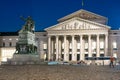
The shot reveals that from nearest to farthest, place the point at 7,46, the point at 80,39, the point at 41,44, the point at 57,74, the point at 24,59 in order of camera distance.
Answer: the point at 57,74, the point at 24,59, the point at 80,39, the point at 41,44, the point at 7,46

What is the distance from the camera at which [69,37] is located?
4461 inches

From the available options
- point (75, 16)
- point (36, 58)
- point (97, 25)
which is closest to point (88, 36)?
point (97, 25)

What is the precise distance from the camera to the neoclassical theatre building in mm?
107438

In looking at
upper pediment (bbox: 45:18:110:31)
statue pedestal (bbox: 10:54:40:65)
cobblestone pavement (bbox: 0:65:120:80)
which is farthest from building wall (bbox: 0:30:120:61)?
cobblestone pavement (bbox: 0:65:120:80)

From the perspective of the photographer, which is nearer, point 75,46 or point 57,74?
point 57,74

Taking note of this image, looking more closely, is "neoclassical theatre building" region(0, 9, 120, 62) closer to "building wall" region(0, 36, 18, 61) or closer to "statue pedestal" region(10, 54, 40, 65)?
"building wall" region(0, 36, 18, 61)

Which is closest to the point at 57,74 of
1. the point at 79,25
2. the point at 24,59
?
the point at 24,59

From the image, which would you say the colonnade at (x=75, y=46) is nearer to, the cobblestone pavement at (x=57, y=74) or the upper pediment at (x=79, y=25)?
the upper pediment at (x=79, y=25)

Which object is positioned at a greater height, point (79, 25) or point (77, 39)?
point (79, 25)

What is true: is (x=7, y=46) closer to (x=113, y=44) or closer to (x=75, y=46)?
(x=75, y=46)

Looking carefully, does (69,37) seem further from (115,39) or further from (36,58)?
(36,58)

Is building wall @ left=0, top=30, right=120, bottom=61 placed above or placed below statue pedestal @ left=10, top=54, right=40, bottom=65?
above

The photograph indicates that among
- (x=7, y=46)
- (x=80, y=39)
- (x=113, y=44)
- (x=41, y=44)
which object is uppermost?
(x=80, y=39)

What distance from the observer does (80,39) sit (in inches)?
4277
